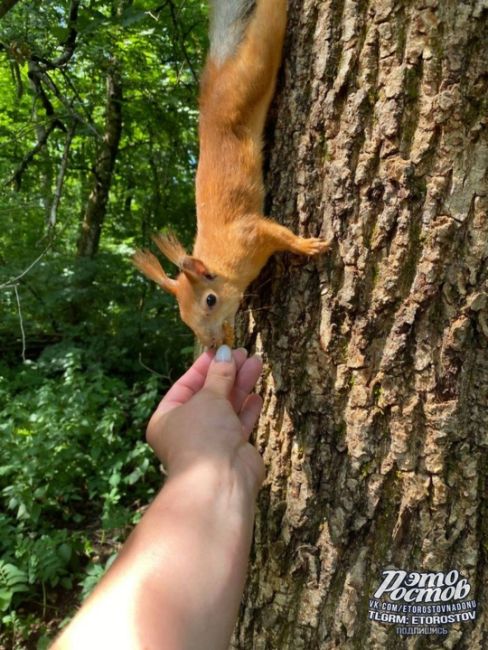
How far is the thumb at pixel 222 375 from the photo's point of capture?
151 centimetres

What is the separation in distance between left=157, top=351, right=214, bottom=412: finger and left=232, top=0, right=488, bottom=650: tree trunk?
0.89 feet

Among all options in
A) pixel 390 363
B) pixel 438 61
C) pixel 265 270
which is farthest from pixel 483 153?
pixel 265 270

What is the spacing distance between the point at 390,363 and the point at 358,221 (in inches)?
14.3

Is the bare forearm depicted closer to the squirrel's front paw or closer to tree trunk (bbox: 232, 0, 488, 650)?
tree trunk (bbox: 232, 0, 488, 650)

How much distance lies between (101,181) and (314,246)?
5938 millimetres

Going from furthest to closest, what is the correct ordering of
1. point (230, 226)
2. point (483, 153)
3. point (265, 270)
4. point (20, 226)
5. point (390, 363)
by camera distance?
point (20, 226) < point (230, 226) < point (265, 270) < point (390, 363) < point (483, 153)

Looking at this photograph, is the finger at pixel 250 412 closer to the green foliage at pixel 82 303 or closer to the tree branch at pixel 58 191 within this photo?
the green foliage at pixel 82 303

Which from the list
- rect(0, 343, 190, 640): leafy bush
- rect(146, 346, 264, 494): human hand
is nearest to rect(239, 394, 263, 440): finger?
rect(146, 346, 264, 494): human hand

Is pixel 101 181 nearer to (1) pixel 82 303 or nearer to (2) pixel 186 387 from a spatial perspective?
(1) pixel 82 303

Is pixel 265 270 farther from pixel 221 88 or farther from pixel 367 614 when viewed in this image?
pixel 367 614

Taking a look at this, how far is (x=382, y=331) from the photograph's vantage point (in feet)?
4.59

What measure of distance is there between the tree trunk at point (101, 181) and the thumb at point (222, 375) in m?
5.24

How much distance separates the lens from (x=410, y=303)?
136 centimetres

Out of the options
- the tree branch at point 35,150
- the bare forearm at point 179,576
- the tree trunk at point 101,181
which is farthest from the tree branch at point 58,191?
the tree trunk at point 101,181
